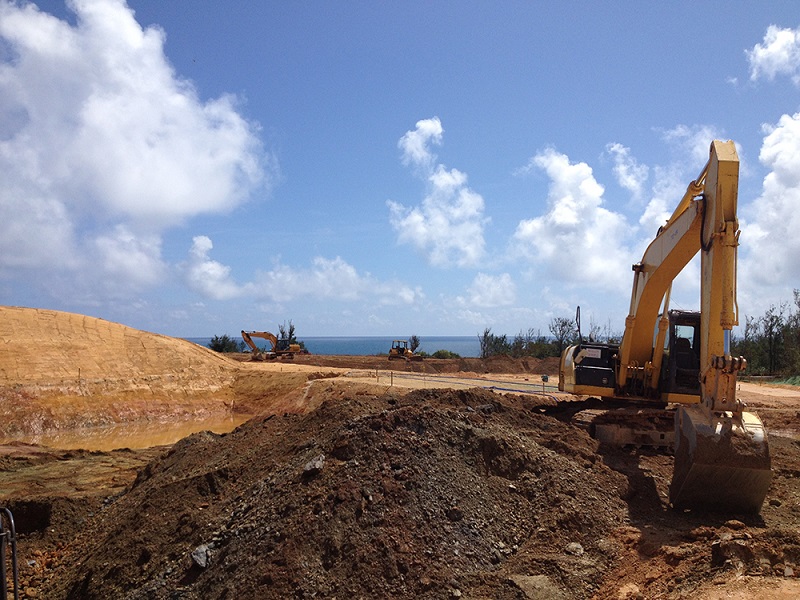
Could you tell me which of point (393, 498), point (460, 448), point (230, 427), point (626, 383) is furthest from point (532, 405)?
point (230, 427)

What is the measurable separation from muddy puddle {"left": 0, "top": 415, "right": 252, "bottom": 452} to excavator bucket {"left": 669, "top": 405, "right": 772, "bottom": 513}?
16687mm

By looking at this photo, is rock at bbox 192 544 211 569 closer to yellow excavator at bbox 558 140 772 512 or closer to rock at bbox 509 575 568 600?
rock at bbox 509 575 568 600

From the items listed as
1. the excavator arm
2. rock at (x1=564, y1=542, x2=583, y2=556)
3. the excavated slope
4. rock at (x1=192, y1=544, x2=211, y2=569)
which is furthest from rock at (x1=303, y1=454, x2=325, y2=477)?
the excavated slope

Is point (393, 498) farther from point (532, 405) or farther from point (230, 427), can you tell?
point (230, 427)

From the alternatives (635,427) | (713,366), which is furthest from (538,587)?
(635,427)

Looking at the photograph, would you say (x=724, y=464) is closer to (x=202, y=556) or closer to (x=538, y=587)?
(x=538, y=587)

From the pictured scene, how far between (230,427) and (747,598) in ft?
71.2

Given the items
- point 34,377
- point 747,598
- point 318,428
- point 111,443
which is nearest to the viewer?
point 747,598

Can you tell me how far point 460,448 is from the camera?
26.9ft

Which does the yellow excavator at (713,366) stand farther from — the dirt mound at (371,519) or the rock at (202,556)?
the rock at (202,556)

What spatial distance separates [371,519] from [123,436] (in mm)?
18493

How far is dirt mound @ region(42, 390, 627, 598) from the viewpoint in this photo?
6.02 meters

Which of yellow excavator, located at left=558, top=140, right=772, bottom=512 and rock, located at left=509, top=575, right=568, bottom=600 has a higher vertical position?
yellow excavator, located at left=558, top=140, right=772, bottom=512

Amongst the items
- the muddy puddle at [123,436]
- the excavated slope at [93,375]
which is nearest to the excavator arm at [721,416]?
the muddy puddle at [123,436]
